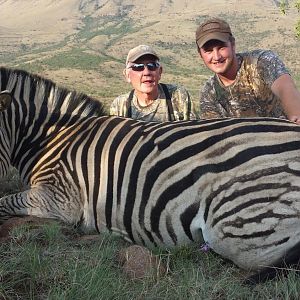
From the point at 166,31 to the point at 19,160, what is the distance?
11897 centimetres

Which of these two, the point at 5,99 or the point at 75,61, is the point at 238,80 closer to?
the point at 5,99

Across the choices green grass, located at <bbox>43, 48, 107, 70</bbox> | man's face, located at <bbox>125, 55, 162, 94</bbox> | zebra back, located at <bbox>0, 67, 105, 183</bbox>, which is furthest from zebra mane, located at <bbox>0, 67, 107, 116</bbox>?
green grass, located at <bbox>43, 48, 107, 70</bbox>

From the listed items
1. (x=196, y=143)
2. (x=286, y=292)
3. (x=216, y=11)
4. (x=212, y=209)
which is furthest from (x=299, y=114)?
(x=216, y=11)

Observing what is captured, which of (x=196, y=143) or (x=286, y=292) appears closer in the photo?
(x=286, y=292)

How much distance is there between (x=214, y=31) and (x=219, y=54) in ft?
0.73

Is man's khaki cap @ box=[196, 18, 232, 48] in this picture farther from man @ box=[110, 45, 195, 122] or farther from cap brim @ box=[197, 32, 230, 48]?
man @ box=[110, 45, 195, 122]

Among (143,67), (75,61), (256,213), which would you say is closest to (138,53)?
(143,67)

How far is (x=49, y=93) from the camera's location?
398 centimetres

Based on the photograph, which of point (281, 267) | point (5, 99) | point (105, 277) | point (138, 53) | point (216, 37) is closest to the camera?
point (105, 277)

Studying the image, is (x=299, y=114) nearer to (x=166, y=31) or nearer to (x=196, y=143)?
(x=196, y=143)

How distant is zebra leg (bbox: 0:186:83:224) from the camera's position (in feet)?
11.2

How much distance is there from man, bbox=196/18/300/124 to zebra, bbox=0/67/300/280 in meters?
1.12

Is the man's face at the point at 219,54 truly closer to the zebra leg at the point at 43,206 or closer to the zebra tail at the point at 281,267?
the zebra leg at the point at 43,206

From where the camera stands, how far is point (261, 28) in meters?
109
